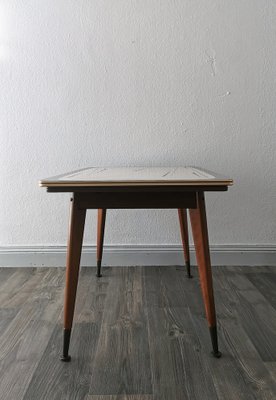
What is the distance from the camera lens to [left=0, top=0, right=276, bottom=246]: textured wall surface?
63.6 inches

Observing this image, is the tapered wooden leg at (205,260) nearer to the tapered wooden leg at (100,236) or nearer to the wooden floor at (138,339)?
the wooden floor at (138,339)

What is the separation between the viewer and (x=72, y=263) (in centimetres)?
96

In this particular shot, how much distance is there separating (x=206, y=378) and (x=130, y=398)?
20cm

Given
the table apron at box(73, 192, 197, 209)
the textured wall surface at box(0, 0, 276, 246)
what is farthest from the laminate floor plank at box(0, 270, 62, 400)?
the textured wall surface at box(0, 0, 276, 246)

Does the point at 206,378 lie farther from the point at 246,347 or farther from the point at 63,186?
the point at 63,186

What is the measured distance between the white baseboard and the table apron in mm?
759

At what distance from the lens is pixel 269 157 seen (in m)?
1.67

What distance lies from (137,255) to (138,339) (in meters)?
0.67

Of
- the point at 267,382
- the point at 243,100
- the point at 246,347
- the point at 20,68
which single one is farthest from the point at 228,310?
the point at 20,68

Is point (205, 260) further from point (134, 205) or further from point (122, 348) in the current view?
point (122, 348)

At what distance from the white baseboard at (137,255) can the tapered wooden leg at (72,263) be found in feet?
2.45

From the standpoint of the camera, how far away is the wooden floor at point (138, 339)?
2.77 feet

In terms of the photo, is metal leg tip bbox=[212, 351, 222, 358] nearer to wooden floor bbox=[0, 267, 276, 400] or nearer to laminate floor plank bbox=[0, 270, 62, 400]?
wooden floor bbox=[0, 267, 276, 400]

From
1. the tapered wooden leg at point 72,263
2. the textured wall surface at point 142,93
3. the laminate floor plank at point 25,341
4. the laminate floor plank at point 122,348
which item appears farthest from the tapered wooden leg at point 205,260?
the textured wall surface at point 142,93
